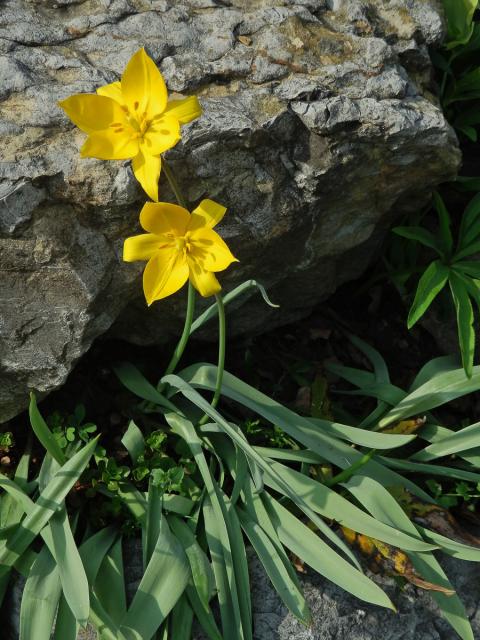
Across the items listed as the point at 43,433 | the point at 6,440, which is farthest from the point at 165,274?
the point at 6,440

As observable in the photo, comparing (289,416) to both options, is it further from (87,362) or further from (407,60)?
(407,60)

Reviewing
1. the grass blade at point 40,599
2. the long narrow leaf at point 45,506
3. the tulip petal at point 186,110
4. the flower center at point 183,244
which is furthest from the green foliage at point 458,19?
the grass blade at point 40,599

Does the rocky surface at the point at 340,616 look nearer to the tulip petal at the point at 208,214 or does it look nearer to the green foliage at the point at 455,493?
the green foliage at the point at 455,493

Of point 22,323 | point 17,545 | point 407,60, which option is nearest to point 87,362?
point 22,323

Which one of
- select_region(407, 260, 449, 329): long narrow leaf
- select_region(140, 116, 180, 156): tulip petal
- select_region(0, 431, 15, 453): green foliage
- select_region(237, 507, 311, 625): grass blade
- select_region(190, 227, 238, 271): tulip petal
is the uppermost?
select_region(140, 116, 180, 156): tulip petal

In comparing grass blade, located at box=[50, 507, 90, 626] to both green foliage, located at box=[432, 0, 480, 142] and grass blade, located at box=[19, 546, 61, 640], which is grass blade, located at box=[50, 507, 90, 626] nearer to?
grass blade, located at box=[19, 546, 61, 640]

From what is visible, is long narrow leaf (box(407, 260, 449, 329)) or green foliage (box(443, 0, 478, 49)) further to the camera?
green foliage (box(443, 0, 478, 49))

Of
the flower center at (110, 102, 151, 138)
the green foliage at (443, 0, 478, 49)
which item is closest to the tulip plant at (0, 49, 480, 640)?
the flower center at (110, 102, 151, 138)
